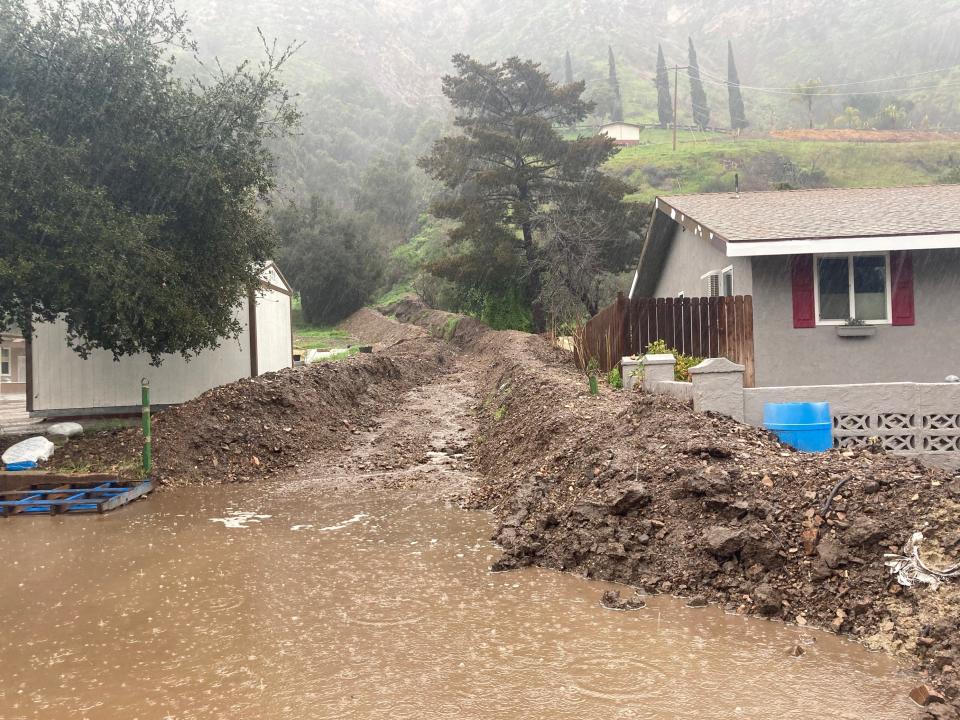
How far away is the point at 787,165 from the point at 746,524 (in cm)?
6189

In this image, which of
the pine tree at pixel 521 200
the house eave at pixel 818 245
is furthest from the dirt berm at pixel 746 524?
the pine tree at pixel 521 200

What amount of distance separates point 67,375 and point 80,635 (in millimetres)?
12057

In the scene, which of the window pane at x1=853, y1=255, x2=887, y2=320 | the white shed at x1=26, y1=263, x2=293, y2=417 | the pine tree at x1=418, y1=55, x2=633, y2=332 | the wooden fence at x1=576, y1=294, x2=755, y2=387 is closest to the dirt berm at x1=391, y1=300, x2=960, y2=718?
the wooden fence at x1=576, y1=294, x2=755, y2=387

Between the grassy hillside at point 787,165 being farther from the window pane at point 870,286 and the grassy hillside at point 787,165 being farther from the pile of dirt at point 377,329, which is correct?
the window pane at point 870,286

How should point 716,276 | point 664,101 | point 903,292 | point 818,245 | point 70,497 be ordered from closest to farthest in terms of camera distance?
point 70,497 < point 818,245 < point 903,292 < point 716,276 < point 664,101

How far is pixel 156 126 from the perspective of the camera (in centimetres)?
1310

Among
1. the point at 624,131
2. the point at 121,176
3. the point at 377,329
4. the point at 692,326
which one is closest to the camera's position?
the point at 121,176

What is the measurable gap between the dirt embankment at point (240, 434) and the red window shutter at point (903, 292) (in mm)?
10051

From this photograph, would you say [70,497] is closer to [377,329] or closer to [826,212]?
[826,212]

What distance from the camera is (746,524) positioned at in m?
5.84

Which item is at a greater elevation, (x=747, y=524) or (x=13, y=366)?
(x=13, y=366)

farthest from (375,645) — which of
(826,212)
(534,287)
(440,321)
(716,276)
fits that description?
(440,321)

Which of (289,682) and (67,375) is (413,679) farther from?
(67,375)

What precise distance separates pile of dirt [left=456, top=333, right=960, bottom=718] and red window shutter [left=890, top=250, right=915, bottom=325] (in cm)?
654
